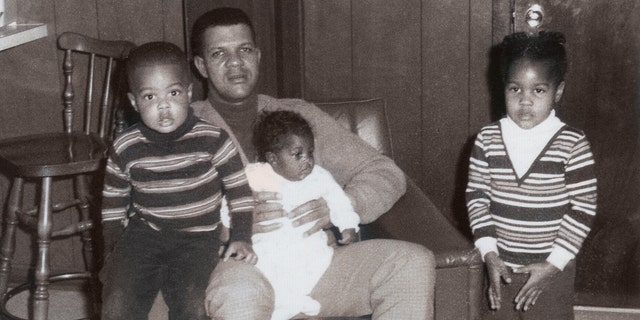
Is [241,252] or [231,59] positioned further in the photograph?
[231,59]

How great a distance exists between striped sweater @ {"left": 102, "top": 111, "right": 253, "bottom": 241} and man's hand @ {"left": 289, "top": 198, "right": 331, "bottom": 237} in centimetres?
12

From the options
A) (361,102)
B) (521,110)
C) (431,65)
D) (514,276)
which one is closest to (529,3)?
(431,65)

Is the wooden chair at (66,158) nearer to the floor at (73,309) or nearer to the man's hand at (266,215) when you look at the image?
the floor at (73,309)

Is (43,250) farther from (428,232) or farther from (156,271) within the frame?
(428,232)

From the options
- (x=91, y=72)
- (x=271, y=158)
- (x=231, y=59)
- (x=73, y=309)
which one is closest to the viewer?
(x=271, y=158)

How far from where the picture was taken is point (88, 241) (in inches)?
121

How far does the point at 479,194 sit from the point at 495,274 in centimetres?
21

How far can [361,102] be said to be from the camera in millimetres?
2633

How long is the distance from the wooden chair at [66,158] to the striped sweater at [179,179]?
48 centimetres

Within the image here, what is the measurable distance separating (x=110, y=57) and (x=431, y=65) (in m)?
1.10

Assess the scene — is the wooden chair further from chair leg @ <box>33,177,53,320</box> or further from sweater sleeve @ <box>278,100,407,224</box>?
sweater sleeve @ <box>278,100,407,224</box>

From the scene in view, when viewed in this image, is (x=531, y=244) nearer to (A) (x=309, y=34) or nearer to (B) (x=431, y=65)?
(B) (x=431, y=65)

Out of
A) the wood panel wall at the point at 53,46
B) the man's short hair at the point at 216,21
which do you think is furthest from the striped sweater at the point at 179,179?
the wood panel wall at the point at 53,46

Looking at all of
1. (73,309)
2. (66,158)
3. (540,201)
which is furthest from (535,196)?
(73,309)
